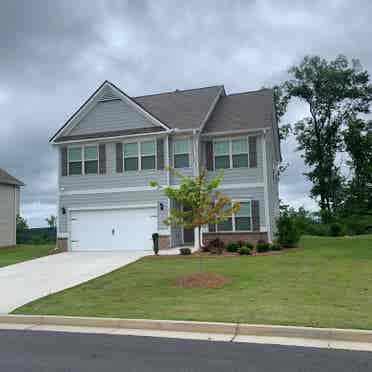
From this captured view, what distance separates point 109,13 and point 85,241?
12.5 m

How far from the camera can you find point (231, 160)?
2064cm

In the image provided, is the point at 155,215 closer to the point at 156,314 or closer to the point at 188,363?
the point at 156,314

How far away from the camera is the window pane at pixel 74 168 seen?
72.1 feet

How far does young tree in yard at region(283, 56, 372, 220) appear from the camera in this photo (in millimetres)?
38000

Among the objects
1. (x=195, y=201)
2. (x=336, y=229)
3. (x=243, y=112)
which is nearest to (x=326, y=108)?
(x=336, y=229)

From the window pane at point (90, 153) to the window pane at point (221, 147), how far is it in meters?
6.26

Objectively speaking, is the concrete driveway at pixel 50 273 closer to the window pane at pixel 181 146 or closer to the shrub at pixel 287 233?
the window pane at pixel 181 146

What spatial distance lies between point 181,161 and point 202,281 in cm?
1068

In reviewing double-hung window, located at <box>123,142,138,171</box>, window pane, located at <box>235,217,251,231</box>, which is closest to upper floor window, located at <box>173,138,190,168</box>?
double-hung window, located at <box>123,142,138,171</box>

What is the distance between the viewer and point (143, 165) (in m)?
21.1

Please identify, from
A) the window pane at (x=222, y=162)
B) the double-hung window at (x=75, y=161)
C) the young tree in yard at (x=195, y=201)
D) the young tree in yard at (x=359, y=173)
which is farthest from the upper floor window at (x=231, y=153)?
the young tree in yard at (x=195, y=201)

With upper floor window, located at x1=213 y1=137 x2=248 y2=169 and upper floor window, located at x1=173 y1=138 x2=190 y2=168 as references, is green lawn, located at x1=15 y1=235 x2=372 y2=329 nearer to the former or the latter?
upper floor window, located at x1=213 y1=137 x2=248 y2=169

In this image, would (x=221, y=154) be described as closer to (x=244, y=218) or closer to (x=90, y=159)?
(x=244, y=218)

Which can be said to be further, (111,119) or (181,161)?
(111,119)
